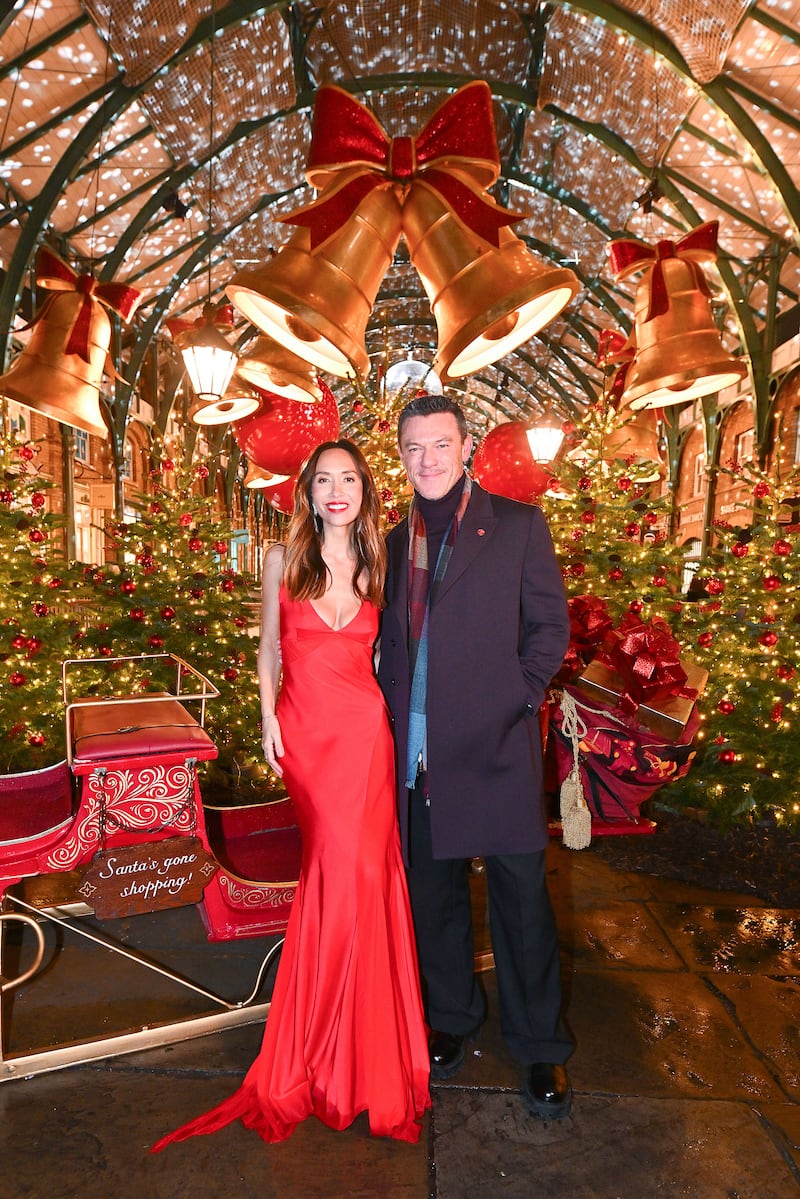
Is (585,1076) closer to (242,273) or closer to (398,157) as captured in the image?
(242,273)

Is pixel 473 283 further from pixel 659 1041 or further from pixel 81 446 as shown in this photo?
pixel 81 446

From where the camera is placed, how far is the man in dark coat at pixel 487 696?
101 inches

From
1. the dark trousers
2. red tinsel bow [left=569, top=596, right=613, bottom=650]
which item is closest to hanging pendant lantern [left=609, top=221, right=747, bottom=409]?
red tinsel bow [left=569, top=596, right=613, bottom=650]

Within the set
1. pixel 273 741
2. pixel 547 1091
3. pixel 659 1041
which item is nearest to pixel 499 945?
pixel 547 1091

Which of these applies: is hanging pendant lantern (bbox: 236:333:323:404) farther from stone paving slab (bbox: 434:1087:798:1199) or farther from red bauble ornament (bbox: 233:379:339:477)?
stone paving slab (bbox: 434:1087:798:1199)

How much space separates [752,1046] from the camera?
291 centimetres

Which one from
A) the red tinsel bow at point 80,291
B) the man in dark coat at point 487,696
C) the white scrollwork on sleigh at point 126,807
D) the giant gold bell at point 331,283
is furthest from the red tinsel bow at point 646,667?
the red tinsel bow at point 80,291

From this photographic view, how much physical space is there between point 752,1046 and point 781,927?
129cm

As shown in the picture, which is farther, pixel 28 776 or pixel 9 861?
pixel 28 776

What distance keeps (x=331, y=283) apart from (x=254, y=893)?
8.30ft

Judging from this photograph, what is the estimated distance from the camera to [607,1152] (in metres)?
2.34

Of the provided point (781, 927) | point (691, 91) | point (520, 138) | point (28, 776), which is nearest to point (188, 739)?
point (28, 776)

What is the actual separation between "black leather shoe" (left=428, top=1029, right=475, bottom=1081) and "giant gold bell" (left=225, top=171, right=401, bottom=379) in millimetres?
2567

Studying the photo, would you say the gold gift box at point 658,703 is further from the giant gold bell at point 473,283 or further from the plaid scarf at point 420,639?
the giant gold bell at point 473,283
